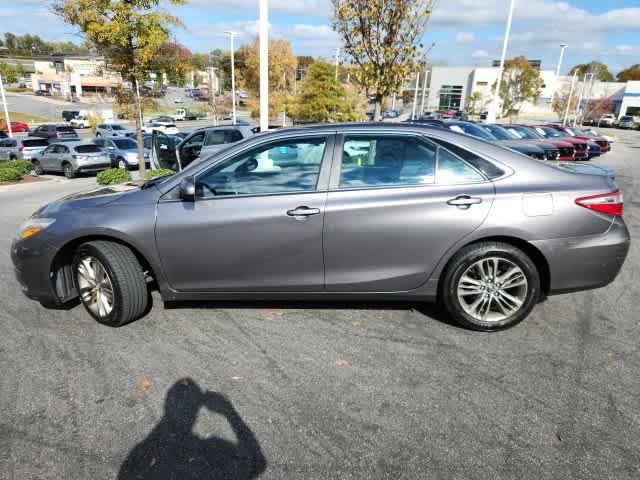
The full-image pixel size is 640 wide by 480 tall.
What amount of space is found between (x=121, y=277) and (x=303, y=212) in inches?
63.3

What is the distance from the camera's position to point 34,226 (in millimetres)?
3930

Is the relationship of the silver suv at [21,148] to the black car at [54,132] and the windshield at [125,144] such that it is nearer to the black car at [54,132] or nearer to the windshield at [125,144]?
the windshield at [125,144]

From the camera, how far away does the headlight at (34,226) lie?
153 inches

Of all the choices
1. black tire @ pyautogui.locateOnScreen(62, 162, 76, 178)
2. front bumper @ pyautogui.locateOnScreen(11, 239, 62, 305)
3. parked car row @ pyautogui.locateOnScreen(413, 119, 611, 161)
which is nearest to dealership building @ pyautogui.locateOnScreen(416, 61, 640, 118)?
parked car row @ pyautogui.locateOnScreen(413, 119, 611, 161)

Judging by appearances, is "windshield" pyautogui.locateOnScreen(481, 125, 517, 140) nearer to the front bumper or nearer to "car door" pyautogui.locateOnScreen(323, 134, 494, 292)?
"car door" pyautogui.locateOnScreen(323, 134, 494, 292)

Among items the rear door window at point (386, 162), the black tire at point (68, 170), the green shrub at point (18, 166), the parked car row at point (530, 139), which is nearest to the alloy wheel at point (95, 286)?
the rear door window at point (386, 162)

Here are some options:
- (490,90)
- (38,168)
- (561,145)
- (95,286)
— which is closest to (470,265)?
(95,286)

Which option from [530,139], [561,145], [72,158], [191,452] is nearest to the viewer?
[191,452]

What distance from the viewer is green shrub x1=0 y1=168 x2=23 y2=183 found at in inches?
604

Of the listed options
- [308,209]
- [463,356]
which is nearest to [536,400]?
[463,356]

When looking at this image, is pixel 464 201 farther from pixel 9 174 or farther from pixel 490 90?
pixel 490 90

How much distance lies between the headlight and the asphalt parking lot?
31.2 inches

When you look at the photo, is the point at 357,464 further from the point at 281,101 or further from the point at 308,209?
the point at 281,101

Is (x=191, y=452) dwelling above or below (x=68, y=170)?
above
